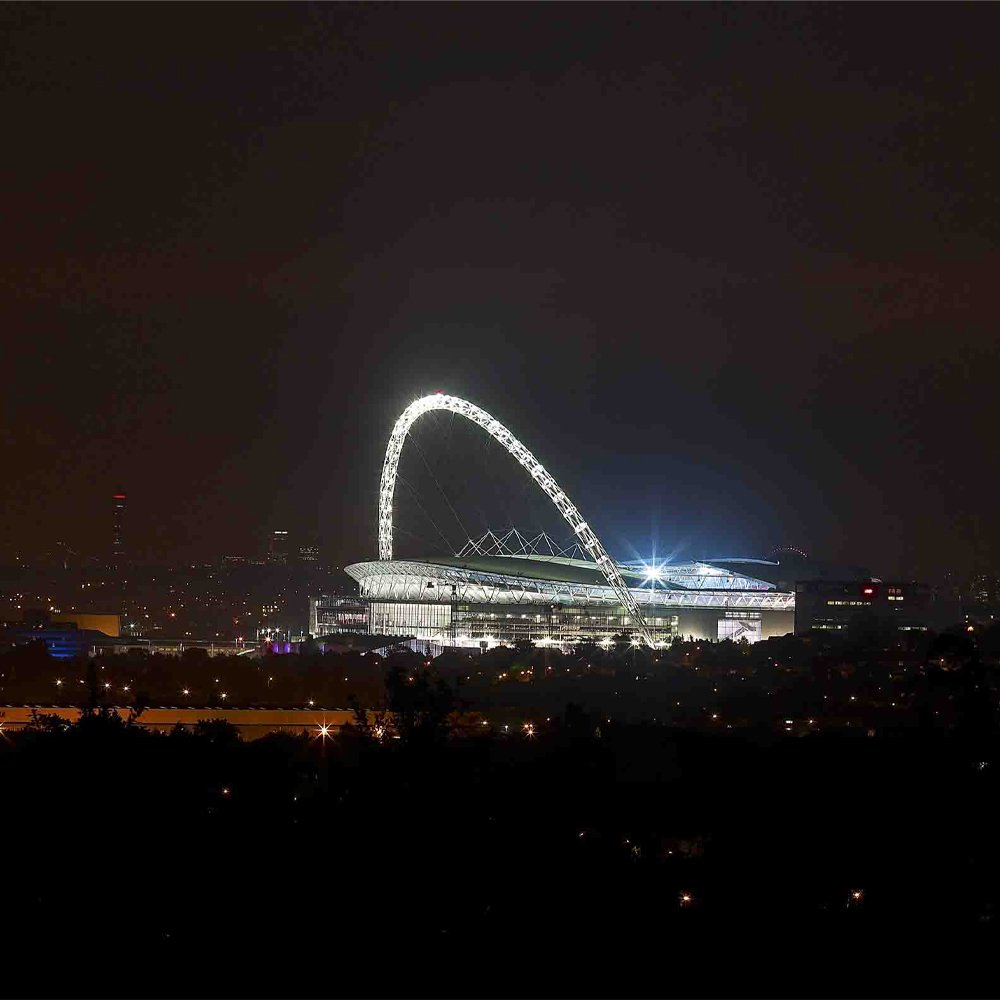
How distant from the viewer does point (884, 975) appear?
97.0 feet

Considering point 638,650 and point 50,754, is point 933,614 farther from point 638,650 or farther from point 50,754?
point 50,754

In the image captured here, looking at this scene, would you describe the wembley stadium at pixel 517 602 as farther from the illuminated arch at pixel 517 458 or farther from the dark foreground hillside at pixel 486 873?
the dark foreground hillside at pixel 486 873

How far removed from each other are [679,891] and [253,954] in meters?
7.80

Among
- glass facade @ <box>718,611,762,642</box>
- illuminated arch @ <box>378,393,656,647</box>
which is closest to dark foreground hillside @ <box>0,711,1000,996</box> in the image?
illuminated arch @ <box>378,393,656,647</box>

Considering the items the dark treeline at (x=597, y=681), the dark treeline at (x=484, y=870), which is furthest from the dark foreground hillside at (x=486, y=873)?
the dark treeline at (x=597, y=681)

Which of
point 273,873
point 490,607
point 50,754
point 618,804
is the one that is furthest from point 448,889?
point 490,607

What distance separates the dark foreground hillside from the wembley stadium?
65127 mm

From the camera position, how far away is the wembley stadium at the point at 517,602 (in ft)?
385

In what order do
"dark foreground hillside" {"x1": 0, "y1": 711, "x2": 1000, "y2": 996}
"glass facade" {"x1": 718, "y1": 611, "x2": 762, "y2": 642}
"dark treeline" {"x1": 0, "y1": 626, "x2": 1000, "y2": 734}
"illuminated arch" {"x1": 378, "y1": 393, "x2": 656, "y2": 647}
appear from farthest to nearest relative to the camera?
"glass facade" {"x1": 718, "y1": 611, "x2": 762, "y2": 642} < "illuminated arch" {"x1": 378, "y1": 393, "x2": 656, "y2": 647} < "dark treeline" {"x1": 0, "y1": 626, "x2": 1000, "y2": 734} < "dark foreground hillside" {"x1": 0, "y1": 711, "x2": 1000, "y2": 996}

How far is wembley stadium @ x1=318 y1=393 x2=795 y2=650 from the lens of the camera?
117 meters

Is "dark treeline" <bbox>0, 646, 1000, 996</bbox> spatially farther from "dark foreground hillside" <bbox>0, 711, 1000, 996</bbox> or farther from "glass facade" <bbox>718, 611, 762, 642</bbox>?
"glass facade" <bbox>718, 611, 762, 642</bbox>

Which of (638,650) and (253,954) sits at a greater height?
(638,650)

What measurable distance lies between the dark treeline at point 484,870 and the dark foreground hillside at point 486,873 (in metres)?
0.06

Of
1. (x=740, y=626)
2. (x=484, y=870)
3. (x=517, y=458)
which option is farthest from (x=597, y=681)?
(x=484, y=870)
